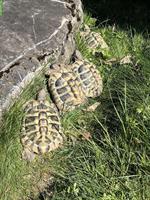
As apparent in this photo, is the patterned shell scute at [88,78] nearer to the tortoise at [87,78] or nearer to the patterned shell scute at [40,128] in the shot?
the tortoise at [87,78]

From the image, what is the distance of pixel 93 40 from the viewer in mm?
5578

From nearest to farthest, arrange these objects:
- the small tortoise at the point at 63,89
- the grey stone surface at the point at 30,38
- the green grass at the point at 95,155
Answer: the green grass at the point at 95,155
the grey stone surface at the point at 30,38
the small tortoise at the point at 63,89

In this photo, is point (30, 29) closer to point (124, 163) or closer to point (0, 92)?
point (0, 92)

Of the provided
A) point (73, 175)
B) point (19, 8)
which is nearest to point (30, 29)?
point (19, 8)

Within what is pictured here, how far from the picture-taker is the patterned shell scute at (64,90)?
190 inches

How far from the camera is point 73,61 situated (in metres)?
5.27

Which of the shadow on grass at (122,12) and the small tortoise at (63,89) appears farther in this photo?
the shadow on grass at (122,12)

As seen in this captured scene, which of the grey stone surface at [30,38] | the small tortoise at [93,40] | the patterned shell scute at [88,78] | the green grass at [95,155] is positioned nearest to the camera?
the green grass at [95,155]

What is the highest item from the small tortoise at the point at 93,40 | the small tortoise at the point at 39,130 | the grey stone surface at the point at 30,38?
the grey stone surface at the point at 30,38

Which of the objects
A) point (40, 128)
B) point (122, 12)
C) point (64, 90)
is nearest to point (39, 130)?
point (40, 128)

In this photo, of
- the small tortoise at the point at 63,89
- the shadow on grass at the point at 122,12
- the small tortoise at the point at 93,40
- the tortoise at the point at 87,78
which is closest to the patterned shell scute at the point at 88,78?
the tortoise at the point at 87,78

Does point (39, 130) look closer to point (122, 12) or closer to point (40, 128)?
point (40, 128)

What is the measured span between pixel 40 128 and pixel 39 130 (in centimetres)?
2

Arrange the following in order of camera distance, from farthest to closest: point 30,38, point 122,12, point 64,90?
1. point 122,12
2. point 64,90
3. point 30,38
